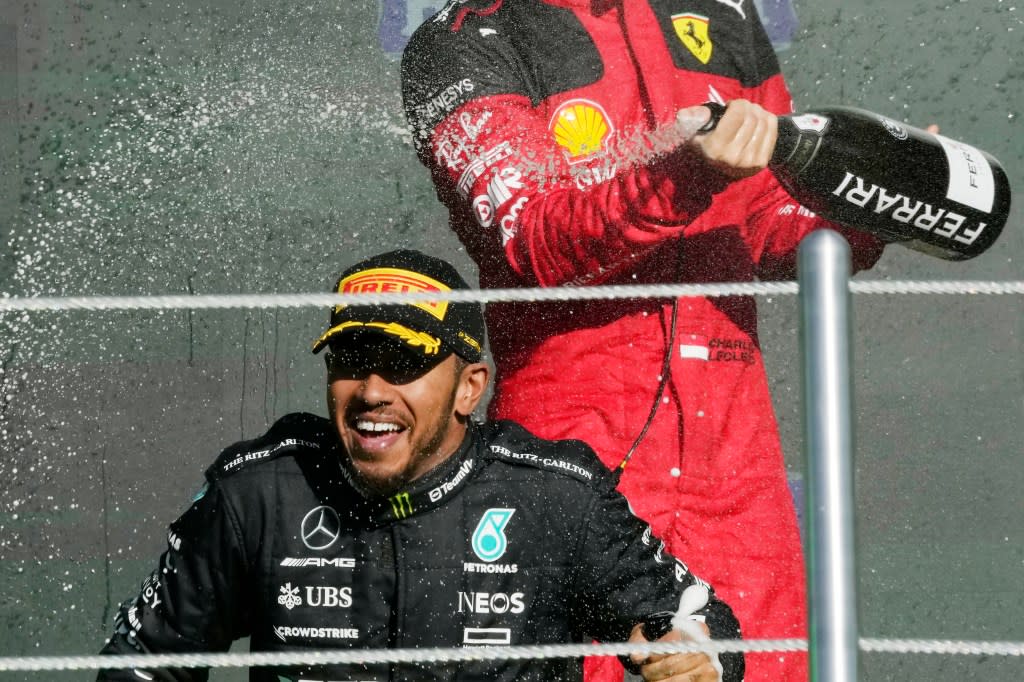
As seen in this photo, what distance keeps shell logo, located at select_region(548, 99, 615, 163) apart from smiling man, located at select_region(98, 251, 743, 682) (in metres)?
0.40

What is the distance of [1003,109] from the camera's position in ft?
6.10

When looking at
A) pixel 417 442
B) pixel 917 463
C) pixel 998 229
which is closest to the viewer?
pixel 417 442

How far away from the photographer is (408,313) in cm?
115

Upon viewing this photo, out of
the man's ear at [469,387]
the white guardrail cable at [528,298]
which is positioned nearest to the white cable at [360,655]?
the white guardrail cable at [528,298]

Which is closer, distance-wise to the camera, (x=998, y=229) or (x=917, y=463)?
(x=998, y=229)

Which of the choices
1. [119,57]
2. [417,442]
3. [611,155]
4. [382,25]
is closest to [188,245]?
[119,57]

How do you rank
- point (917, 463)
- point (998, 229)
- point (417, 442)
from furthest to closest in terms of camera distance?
1. point (917, 463)
2. point (998, 229)
3. point (417, 442)

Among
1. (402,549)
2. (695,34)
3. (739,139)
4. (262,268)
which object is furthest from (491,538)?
(262,268)

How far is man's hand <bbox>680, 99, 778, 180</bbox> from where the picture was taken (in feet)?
4.39

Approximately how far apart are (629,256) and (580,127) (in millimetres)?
207

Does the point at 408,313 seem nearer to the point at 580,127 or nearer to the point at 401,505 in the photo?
the point at 401,505

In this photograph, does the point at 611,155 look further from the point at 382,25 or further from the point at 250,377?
the point at 250,377

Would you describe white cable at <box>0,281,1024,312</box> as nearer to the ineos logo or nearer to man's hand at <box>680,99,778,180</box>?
the ineos logo

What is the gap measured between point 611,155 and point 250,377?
664 mm
